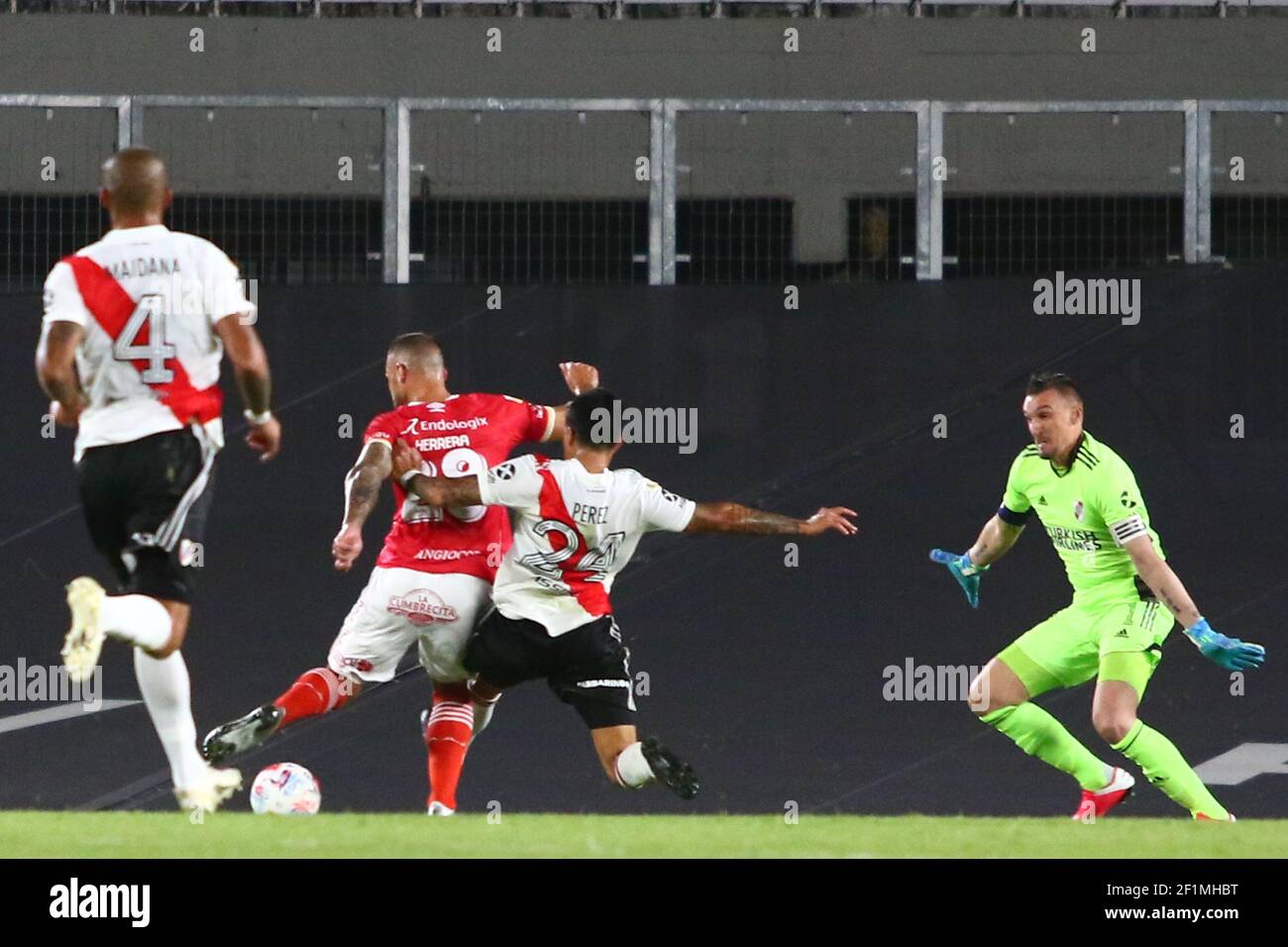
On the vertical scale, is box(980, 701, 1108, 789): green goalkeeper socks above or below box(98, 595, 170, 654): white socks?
below

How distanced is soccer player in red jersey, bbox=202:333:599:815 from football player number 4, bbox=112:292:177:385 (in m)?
2.18

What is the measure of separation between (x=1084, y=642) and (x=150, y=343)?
178 inches

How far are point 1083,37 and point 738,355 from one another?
184 inches

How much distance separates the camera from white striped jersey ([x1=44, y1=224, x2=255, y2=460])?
6742mm

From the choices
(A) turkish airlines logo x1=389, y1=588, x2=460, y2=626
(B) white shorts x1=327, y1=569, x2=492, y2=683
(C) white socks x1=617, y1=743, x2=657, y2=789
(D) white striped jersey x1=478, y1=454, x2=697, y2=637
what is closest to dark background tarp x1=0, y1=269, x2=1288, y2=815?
(B) white shorts x1=327, y1=569, x2=492, y2=683

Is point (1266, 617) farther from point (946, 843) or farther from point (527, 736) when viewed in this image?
point (946, 843)

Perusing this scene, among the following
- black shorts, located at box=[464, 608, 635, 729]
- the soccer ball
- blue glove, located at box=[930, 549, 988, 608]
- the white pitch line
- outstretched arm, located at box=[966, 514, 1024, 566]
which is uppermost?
outstretched arm, located at box=[966, 514, 1024, 566]

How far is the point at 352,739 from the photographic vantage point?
12.9m

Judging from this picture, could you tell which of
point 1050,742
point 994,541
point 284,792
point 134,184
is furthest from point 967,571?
point 134,184

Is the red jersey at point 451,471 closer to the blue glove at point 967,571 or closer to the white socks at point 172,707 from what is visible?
the blue glove at point 967,571

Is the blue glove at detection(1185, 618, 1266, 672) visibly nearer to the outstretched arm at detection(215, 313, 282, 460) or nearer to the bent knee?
the bent knee

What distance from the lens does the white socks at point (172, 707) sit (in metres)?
6.98

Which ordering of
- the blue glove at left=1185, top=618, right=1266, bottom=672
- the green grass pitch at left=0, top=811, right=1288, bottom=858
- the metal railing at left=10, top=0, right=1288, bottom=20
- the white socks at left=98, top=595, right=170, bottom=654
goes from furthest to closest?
the metal railing at left=10, top=0, right=1288, bottom=20, the blue glove at left=1185, top=618, right=1266, bottom=672, the white socks at left=98, top=595, right=170, bottom=654, the green grass pitch at left=0, top=811, right=1288, bottom=858

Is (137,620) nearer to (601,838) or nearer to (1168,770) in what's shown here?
(601,838)
